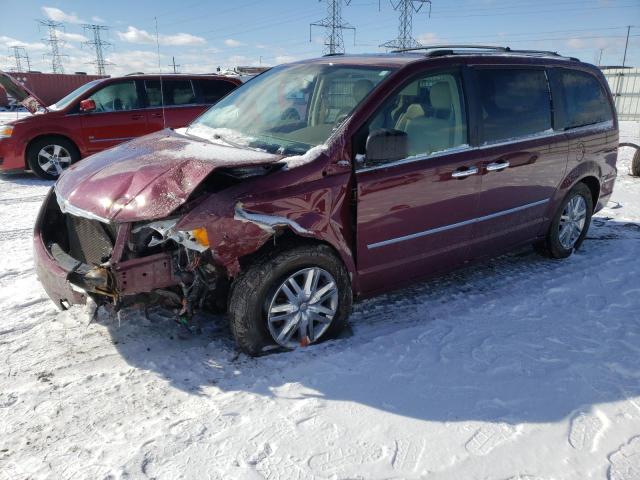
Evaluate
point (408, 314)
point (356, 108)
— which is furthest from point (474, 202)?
point (356, 108)

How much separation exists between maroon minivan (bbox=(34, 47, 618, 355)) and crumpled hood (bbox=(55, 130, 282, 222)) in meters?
0.01

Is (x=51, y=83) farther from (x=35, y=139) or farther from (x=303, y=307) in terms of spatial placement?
(x=303, y=307)

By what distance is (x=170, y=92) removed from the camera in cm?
911

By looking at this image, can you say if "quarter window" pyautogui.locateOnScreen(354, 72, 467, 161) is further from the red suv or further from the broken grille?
the red suv

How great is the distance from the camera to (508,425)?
2.61 meters

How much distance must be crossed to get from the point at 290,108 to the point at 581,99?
289 centimetres

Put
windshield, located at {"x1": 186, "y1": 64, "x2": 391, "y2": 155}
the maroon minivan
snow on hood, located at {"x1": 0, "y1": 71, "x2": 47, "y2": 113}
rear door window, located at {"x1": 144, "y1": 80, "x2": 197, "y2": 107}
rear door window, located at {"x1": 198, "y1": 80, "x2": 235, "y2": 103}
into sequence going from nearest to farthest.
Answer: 1. the maroon minivan
2. windshield, located at {"x1": 186, "y1": 64, "x2": 391, "y2": 155}
3. snow on hood, located at {"x1": 0, "y1": 71, "x2": 47, "y2": 113}
4. rear door window, located at {"x1": 144, "y1": 80, "x2": 197, "y2": 107}
5. rear door window, located at {"x1": 198, "y1": 80, "x2": 235, "y2": 103}

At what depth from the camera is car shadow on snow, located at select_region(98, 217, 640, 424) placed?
282 cm

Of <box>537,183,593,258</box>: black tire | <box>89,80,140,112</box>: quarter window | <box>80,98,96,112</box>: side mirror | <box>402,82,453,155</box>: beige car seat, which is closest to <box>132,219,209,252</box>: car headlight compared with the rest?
<box>402,82,453,155</box>: beige car seat

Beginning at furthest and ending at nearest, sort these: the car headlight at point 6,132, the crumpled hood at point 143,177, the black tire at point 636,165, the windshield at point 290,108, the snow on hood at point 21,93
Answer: the black tire at point 636,165, the snow on hood at point 21,93, the car headlight at point 6,132, the windshield at point 290,108, the crumpled hood at point 143,177

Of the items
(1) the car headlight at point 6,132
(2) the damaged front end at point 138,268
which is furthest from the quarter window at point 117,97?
(2) the damaged front end at point 138,268

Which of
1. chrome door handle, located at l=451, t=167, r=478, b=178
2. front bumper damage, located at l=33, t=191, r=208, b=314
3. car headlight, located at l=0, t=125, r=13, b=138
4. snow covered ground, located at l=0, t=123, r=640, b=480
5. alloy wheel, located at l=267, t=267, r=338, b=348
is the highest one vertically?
car headlight, located at l=0, t=125, r=13, b=138

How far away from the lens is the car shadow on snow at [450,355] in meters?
2.82

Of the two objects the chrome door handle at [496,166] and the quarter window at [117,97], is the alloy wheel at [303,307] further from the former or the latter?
the quarter window at [117,97]
